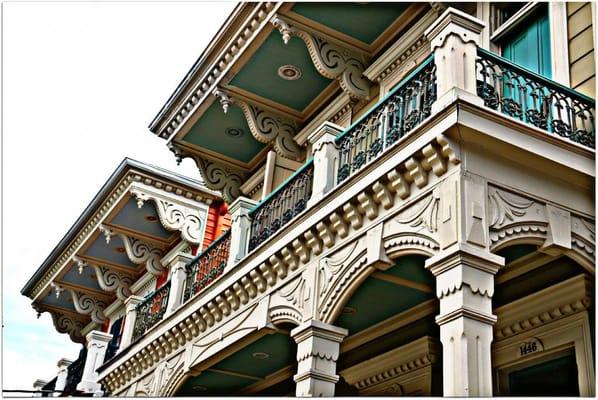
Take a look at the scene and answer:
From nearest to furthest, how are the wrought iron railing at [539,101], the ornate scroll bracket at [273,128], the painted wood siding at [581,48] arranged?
the wrought iron railing at [539,101] → the painted wood siding at [581,48] → the ornate scroll bracket at [273,128]

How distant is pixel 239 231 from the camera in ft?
39.4

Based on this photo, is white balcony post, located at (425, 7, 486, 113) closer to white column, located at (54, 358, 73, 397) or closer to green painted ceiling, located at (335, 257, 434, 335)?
green painted ceiling, located at (335, 257, 434, 335)

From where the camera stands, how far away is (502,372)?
34.0 ft

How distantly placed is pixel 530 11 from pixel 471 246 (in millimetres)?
4540

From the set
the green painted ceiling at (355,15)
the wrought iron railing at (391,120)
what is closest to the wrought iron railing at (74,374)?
the green painted ceiling at (355,15)

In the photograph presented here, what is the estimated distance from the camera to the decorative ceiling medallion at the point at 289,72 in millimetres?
13977

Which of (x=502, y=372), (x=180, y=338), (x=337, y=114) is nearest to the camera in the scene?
(x=502, y=372)

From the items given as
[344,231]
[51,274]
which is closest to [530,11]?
[344,231]

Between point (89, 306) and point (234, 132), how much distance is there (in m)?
9.60

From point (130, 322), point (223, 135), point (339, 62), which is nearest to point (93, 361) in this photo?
point (130, 322)

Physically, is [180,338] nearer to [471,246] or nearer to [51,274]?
[471,246]

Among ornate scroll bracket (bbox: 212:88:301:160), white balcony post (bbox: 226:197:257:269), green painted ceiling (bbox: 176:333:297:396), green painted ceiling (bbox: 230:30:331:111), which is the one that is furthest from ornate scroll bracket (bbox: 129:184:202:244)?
white balcony post (bbox: 226:197:257:269)

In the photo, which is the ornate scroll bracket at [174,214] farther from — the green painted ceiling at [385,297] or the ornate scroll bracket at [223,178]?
the green painted ceiling at [385,297]

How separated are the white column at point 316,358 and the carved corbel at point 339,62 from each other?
506cm
